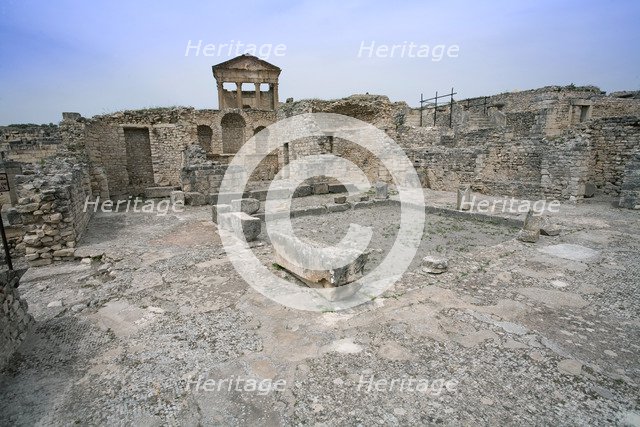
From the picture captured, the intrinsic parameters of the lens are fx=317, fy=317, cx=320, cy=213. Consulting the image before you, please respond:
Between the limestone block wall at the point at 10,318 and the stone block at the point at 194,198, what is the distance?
833cm

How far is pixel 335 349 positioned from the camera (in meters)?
3.43

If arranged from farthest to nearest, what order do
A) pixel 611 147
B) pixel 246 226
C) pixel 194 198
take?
pixel 611 147 → pixel 194 198 → pixel 246 226

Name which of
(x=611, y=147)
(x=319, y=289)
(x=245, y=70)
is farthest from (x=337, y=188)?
(x=245, y=70)

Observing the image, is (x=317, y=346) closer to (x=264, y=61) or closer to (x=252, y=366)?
(x=252, y=366)

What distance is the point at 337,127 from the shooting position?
56.7 ft

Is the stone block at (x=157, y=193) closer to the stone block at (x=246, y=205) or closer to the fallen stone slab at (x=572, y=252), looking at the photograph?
the stone block at (x=246, y=205)

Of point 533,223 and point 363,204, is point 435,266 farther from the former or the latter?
point 363,204

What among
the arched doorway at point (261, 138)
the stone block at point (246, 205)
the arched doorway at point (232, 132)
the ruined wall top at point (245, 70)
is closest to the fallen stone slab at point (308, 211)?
the stone block at point (246, 205)

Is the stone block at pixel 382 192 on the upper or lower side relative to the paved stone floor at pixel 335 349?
upper

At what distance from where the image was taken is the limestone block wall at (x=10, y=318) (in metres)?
3.25

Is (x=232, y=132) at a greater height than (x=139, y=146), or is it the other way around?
(x=232, y=132)

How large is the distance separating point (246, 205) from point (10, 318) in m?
6.30

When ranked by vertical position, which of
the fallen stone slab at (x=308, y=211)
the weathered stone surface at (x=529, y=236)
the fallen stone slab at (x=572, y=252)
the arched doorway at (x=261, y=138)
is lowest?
the fallen stone slab at (x=572, y=252)

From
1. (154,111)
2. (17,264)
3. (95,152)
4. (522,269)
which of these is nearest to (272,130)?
(154,111)
